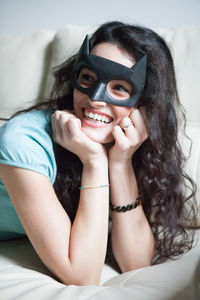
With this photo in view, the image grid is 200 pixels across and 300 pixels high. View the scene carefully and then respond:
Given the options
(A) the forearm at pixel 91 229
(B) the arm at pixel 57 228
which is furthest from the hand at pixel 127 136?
(B) the arm at pixel 57 228

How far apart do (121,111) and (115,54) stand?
196mm

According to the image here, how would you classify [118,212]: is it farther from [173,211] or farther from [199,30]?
[199,30]

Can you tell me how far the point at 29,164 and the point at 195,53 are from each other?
92 cm

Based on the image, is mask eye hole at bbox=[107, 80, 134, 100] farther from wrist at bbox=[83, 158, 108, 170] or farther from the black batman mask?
wrist at bbox=[83, 158, 108, 170]

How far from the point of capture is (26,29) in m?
2.04

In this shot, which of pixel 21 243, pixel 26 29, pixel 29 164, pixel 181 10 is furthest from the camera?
pixel 26 29

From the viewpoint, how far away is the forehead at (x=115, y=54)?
1.11 m

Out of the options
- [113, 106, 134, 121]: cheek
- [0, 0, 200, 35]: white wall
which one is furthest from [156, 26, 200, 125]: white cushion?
[113, 106, 134, 121]: cheek

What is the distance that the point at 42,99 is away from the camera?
67.2 inches

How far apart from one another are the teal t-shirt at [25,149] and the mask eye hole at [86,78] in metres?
0.18

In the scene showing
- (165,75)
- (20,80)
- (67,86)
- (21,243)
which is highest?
(165,75)

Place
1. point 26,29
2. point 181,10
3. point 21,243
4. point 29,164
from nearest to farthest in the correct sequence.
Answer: point 29,164 < point 21,243 < point 181,10 < point 26,29

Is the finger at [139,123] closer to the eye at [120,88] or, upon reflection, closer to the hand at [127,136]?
the hand at [127,136]

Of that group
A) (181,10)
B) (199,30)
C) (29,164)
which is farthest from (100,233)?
(181,10)
